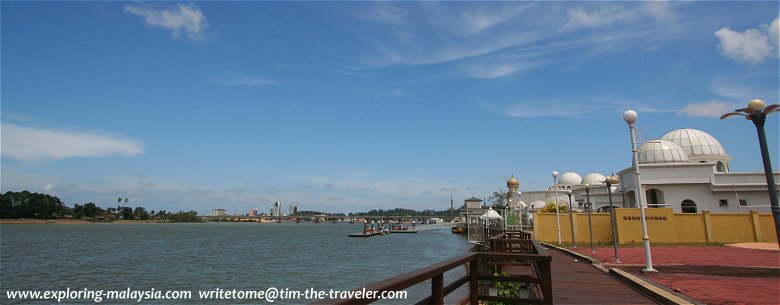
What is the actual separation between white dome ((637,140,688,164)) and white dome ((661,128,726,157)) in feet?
9.58

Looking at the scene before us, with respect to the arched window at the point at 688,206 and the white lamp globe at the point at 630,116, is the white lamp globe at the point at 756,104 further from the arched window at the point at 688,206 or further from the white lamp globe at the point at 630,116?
the arched window at the point at 688,206

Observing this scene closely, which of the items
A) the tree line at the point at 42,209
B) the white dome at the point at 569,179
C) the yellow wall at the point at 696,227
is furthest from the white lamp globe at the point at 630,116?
the tree line at the point at 42,209

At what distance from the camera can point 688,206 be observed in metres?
36.8

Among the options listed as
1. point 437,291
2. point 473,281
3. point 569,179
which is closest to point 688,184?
point 569,179

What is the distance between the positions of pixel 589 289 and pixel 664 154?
117 ft

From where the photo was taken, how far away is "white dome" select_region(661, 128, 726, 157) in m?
42.8

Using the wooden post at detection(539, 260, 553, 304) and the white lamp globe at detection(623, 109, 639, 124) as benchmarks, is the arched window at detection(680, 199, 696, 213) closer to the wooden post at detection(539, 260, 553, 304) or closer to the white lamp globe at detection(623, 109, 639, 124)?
the white lamp globe at detection(623, 109, 639, 124)

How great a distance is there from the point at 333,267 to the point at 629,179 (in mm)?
26779

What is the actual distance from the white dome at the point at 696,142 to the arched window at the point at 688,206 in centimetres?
819

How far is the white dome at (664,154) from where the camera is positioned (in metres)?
39.4

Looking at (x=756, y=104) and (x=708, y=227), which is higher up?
(x=756, y=104)

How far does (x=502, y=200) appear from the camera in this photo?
7019 cm

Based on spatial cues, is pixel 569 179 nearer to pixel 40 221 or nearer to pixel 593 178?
pixel 593 178

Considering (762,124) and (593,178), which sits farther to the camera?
(593,178)
